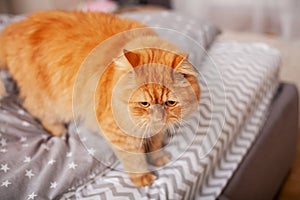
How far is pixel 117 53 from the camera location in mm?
977

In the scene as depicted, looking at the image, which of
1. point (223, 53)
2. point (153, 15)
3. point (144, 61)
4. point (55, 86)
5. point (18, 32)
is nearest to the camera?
point (144, 61)

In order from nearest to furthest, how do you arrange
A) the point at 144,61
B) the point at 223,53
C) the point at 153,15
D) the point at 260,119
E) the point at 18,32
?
the point at 144,61 < the point at 18,32 < the point at 260,119 < the point at 223,53 < the point at 153,15

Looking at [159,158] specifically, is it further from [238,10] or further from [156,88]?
[238,10]

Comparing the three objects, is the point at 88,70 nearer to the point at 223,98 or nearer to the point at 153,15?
the point at 223,98

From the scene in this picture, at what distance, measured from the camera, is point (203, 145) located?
1.13m

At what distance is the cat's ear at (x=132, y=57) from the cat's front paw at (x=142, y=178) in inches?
13.9

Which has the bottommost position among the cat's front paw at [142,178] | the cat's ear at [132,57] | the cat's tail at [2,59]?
the cat's front paw at [142,178]

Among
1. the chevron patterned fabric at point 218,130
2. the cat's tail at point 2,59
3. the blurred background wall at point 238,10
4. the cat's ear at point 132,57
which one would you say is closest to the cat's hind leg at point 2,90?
the cat's tail at point 2,59

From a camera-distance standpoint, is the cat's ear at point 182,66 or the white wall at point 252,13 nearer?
the cat's ear at point 182,66

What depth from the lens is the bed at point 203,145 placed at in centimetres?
102

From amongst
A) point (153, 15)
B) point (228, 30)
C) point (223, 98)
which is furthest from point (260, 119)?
point (228, 30)

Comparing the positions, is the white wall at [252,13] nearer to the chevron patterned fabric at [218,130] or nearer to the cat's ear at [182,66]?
the chevron patterned fabric at [218,130]

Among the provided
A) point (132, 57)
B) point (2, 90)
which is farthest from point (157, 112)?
point (2, 90)

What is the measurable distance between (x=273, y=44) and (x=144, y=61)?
220 cm
